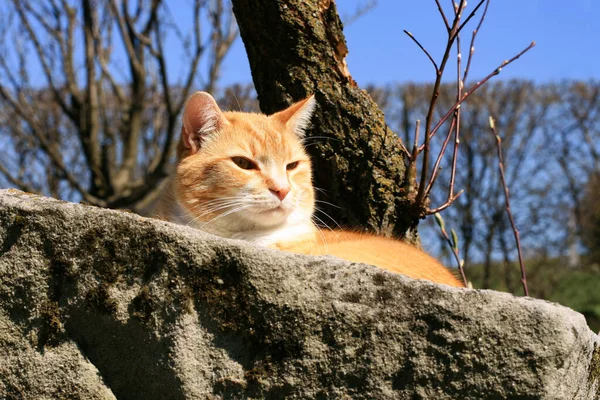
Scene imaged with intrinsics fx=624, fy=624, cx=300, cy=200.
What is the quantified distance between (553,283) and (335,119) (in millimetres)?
9994

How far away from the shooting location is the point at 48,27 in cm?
835

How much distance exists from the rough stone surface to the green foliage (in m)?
9.76

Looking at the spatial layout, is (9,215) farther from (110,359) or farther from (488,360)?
(488,360)

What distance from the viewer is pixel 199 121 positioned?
2951mm

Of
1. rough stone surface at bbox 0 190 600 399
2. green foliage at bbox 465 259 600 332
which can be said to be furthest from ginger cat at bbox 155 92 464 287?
green foliage at bbox 465 259 600 332

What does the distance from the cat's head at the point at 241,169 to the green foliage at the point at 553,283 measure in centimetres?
915

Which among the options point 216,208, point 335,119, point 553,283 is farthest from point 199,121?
point 553,283

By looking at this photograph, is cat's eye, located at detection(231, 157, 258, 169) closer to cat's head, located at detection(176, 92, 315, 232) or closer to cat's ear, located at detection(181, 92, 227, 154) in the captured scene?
cat's head, located at detection(176, 92, 315, 232)

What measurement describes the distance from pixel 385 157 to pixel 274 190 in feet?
2.89

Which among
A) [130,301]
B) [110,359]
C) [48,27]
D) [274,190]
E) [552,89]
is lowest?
[110,359]

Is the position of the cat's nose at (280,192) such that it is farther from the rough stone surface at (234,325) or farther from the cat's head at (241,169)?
the rough stone surface at (234,325)

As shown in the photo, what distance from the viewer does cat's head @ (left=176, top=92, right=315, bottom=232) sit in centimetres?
272

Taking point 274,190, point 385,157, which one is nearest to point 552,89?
point 385,157

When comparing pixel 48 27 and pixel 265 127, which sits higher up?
pixel 48 27
